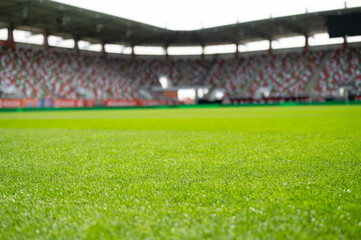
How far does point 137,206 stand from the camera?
1088 millimetres

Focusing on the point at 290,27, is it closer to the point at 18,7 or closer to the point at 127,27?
the point at 127,27

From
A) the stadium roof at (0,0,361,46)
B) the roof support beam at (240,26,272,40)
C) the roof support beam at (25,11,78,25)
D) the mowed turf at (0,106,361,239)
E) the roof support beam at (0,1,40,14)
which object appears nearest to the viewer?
the mowed turf at (0,106,361,239)

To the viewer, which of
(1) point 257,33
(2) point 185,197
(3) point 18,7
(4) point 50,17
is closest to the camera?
(2) point 185,197

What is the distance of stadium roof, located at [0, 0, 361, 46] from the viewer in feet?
74.8

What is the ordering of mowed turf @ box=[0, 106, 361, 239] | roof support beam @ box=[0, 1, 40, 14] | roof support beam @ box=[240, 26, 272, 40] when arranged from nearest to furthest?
mowed turf @ box=[0, 106, 361, 239] < roof support beam @ box=[0, 1, 40, 14] < roof support beam @ box=[240, 26, 272, 40]

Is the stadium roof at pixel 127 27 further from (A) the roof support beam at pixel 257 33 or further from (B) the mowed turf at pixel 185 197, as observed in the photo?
(B) the mowed turf at pixel 185 197

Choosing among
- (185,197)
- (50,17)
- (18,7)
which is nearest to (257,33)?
(50,17)

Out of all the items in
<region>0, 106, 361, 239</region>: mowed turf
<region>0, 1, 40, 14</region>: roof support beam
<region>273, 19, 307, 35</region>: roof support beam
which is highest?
<region>0, 1, 40, 14</region>: roof support beam

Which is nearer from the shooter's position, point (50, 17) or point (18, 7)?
point (18, 7)

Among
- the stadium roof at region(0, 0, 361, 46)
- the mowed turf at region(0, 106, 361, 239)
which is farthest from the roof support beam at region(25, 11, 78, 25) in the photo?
the mowed turf at region(0, 106, 361, 239)

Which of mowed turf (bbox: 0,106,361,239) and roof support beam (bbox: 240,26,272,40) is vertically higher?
roof support beam (bbox: 240,26,272,40)

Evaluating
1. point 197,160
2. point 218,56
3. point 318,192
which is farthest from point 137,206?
point 218,56

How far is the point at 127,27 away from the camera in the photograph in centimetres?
2862

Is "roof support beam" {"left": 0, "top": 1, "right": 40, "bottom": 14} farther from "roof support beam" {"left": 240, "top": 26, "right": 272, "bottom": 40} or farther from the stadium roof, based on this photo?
"roof support beam" {"left": 240, "top": 26, "right": 272, "bottom": 40}
